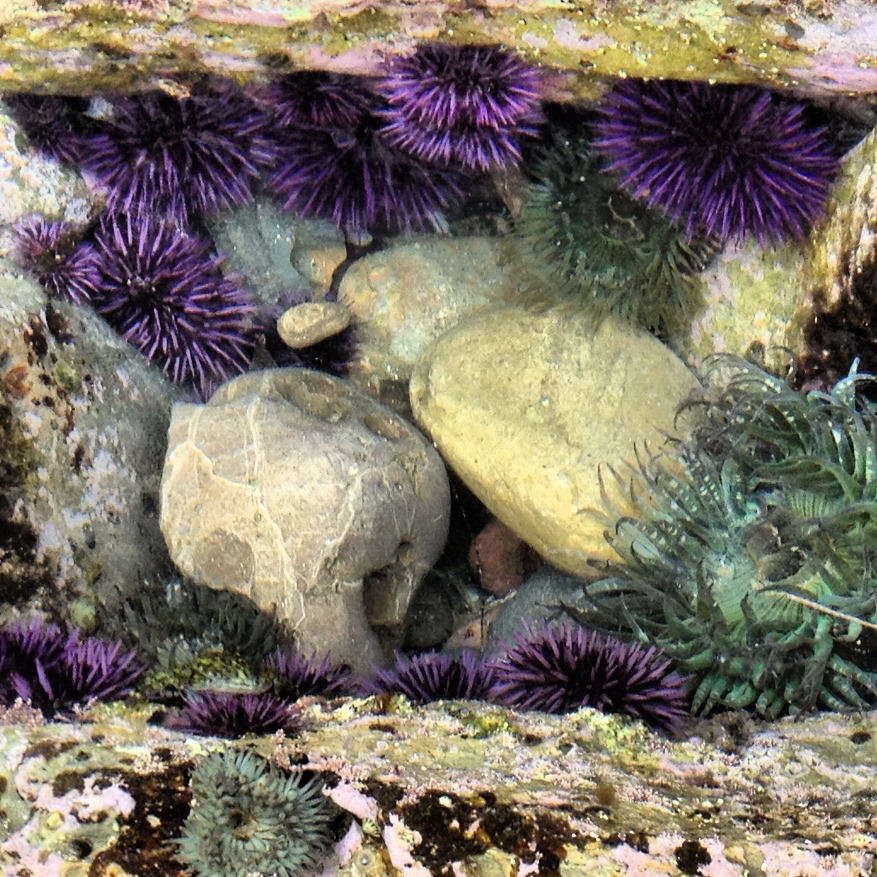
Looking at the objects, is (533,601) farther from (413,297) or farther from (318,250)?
(318,250)

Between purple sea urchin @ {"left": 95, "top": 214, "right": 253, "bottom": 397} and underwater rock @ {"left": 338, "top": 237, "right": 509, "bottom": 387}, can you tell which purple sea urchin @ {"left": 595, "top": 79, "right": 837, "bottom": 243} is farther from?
purple sea urchin @ {"left": 95, "top": 214, "right": 253, "bottom": 397}

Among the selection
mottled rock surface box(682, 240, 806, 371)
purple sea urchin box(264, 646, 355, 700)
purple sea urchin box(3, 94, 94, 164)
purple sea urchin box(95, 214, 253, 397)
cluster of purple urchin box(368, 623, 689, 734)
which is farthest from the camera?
purple sea urchin box(95, 214, 253, 397)

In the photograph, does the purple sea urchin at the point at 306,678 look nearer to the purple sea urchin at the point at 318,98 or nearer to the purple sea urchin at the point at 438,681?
the purple sea urchin at the point at 438,681

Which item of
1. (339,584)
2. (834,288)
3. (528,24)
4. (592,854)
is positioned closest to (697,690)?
(592,854)

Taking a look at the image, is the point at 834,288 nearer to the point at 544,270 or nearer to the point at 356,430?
the point at 544,270

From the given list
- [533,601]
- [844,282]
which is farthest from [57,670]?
[844,282]

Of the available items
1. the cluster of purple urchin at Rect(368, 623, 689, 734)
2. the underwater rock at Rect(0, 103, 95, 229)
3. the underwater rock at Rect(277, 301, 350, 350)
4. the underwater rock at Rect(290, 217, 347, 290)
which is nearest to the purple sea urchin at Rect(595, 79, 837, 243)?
the underwater rock at Rect(277, 301, 350, 350)

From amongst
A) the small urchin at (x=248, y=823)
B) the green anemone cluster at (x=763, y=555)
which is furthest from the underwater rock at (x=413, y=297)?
the small urchin at (x=248, y=823)
